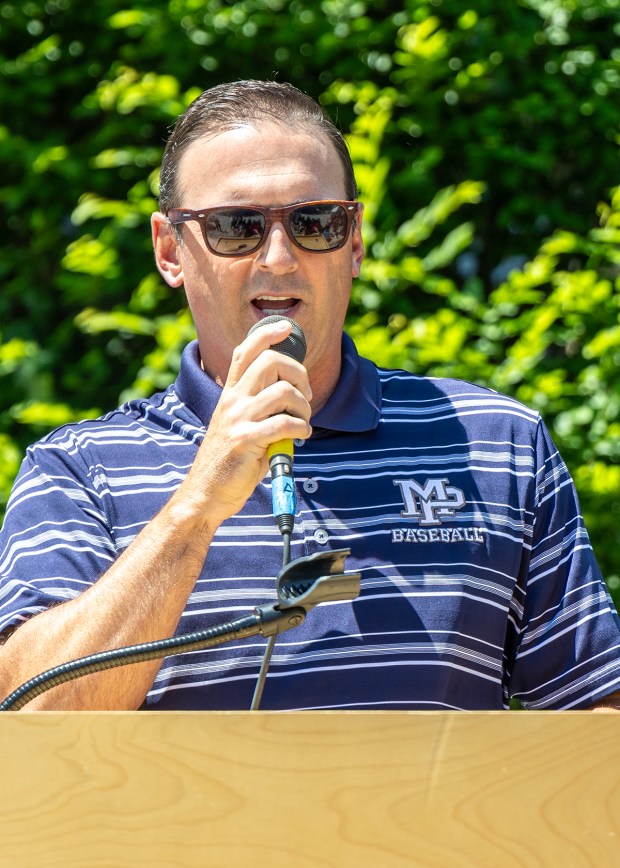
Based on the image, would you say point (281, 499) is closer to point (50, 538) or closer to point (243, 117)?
point (50, 538)

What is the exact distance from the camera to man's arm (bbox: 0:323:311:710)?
177 centimetres

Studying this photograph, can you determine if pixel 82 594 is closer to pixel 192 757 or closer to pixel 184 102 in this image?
pixel 192 757

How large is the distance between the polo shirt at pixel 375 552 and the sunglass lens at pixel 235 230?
31cm

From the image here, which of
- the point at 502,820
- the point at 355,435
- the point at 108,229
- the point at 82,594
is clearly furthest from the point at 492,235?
the point at 502,820

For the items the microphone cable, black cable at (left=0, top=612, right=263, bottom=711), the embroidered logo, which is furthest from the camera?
the embroidered logo

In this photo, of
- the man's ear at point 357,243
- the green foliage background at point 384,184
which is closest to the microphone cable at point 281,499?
the man's ear at point 357,243

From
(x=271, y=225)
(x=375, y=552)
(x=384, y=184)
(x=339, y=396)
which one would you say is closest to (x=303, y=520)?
(x=375, y=552)

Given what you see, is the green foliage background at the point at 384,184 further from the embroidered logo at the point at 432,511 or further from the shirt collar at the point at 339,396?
the embroidered logo at the point at 432,511

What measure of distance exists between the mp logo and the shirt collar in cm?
17

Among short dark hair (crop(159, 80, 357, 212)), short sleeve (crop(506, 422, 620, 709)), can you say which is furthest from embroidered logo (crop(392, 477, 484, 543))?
short dark hair (crop(159, 80, 357, 212))

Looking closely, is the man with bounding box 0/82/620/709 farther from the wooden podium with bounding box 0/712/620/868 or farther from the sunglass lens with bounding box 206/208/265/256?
the wooden podium with bounding box 0/712/620/868

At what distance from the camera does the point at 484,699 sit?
217 cm

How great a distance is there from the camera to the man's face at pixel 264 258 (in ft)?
7.29

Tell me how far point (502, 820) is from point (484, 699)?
36.7 inches
